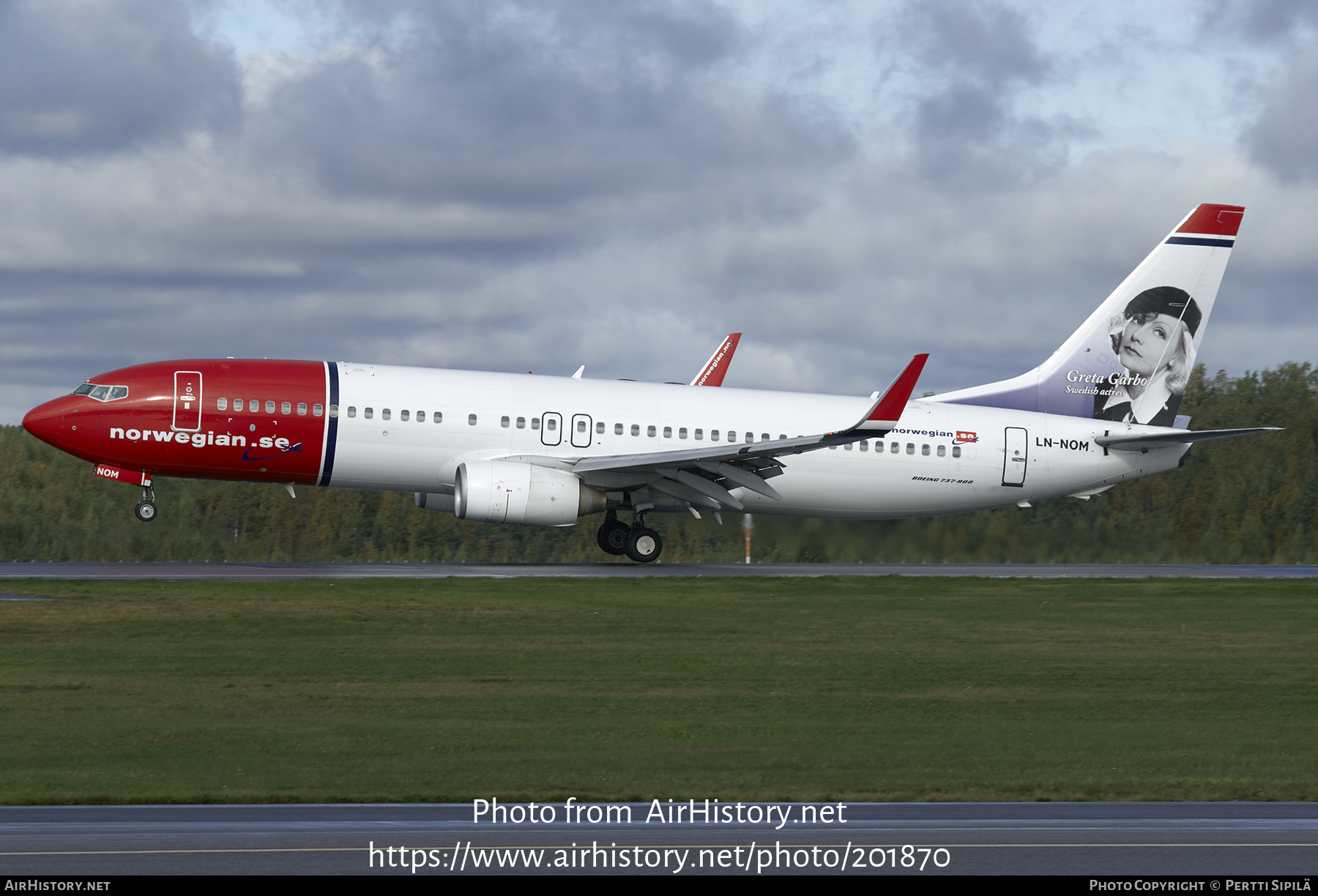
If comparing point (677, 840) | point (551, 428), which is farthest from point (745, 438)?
point (677, 840)

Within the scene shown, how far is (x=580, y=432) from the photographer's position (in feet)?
103

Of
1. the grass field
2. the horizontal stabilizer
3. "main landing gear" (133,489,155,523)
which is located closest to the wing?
the grass field

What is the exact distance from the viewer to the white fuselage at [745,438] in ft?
101

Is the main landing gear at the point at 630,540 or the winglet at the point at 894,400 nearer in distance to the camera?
the winglet at the point at 894,400

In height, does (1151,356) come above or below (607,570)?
above

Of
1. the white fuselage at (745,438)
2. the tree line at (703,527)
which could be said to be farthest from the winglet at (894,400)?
the tree line at (703,527)

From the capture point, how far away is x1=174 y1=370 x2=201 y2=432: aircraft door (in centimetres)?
2952

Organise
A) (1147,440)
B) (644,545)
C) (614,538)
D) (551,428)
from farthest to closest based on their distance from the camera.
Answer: (1147,440)
(614,538)
(644,545)
(551,428)

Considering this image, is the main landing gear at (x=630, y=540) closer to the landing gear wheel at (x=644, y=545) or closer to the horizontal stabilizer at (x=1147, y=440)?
the landing gear wheel at (x=644, y=545)

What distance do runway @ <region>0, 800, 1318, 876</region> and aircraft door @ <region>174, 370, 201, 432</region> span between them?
19823 mm

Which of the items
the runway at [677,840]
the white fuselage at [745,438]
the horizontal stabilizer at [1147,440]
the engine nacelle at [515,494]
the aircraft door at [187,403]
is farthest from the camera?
the horizontal stabilizer at [1147,440]

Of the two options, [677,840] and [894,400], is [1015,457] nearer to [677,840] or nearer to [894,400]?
[894,400]

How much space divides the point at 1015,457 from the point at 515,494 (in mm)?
12855

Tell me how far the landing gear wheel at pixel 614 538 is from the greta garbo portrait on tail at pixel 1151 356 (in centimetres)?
1278
